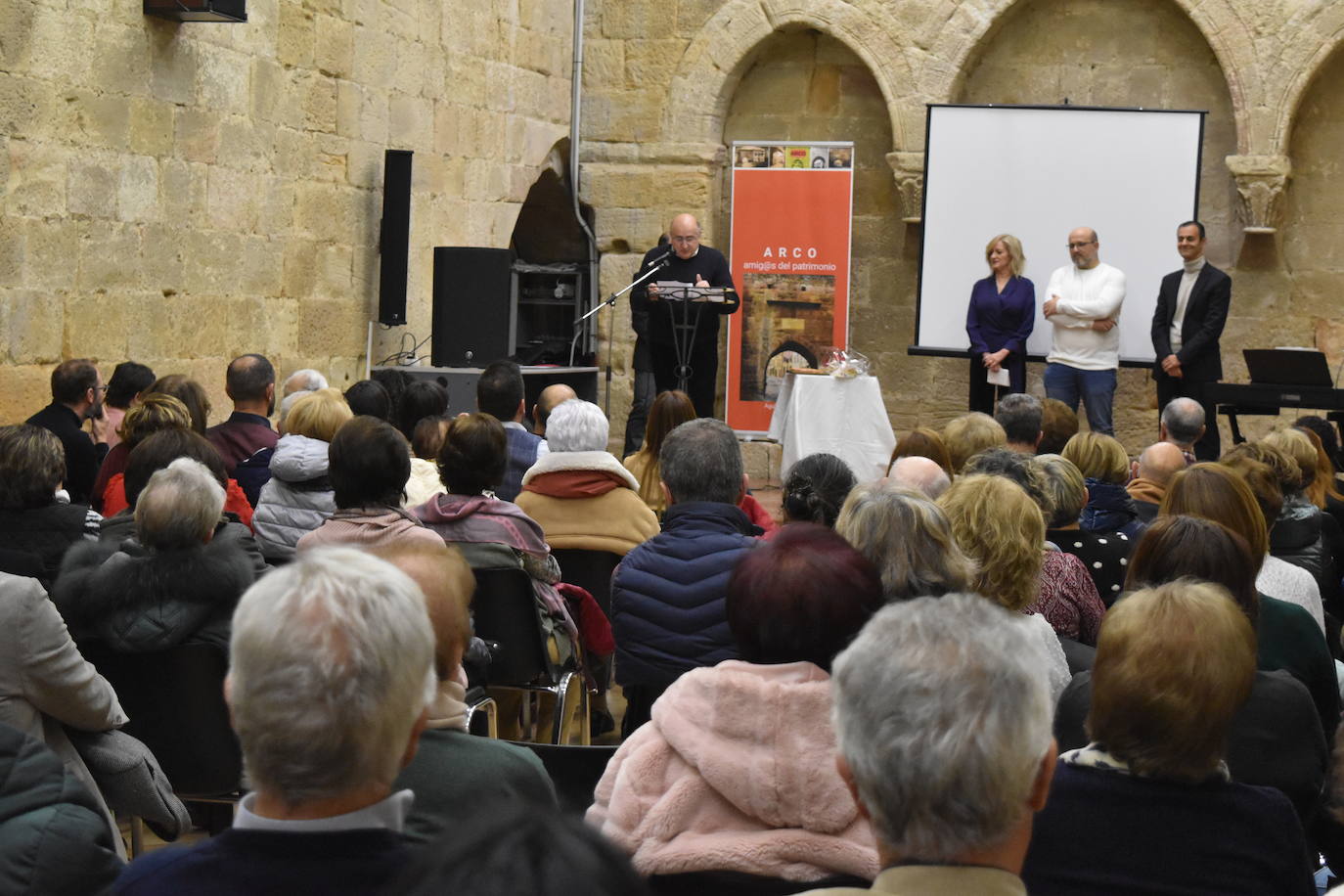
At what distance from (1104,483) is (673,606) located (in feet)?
5.75

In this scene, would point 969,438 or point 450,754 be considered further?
point 969,438

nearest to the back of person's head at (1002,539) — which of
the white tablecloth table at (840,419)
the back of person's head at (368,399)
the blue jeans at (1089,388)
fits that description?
the back of person's head at (368,399)

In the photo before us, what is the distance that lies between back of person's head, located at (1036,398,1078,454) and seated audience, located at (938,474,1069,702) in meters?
3.02

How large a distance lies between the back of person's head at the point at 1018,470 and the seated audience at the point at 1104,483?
32 centimetres

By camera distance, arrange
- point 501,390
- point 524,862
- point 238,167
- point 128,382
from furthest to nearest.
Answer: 1. point 238,167
2. point 128,382
3. point 501,390
4. point 524,862

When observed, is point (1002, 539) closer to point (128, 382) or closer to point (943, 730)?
point (943, 730)

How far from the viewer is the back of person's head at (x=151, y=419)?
450 cm

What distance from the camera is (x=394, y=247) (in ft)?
29.7

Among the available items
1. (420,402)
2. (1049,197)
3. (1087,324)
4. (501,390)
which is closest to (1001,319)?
(1087,324)

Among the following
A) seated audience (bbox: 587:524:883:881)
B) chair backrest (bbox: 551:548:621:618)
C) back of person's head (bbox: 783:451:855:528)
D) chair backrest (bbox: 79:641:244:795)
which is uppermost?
back of person's head (bbox: 783:451:855:528)

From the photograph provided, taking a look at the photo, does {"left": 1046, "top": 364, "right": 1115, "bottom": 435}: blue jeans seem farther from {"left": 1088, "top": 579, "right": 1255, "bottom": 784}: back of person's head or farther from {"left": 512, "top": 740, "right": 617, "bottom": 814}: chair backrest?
{"left": 1088, "top": 579, "right": 1255, "bottom": 784}: back of person's head

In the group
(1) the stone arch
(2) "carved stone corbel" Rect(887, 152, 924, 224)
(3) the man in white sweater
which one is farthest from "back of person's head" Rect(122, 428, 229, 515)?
(1) the stone arch

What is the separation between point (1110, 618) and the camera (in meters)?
2.16

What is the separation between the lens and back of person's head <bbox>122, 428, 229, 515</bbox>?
148 inches
